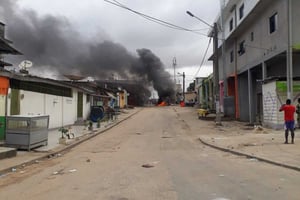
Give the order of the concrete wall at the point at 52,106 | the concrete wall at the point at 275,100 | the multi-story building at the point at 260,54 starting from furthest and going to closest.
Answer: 1. the concrete wall at the point at 275,100
2. the multi-story building at the point at 260,54
3. the concrete wall at the point at 52,106

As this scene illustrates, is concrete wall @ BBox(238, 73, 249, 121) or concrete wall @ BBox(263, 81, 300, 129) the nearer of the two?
concrete wall @ BBox(263, 81, 300, 129)

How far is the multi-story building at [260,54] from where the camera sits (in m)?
22.9

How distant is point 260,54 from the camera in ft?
92.9

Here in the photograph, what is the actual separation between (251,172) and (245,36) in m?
24.4

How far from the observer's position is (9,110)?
19438 millimetres

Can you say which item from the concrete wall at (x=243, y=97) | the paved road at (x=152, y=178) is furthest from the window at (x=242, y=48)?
the paved road at (x=152, y=178)

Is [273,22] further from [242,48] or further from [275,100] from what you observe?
[242,48]

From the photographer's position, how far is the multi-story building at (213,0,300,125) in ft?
75.1

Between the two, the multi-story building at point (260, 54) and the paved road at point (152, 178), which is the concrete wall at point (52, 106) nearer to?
the paved road at point (152, 178)

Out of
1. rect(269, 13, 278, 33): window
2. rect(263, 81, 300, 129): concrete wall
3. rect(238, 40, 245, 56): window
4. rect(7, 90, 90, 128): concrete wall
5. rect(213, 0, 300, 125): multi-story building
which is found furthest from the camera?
rect(238, 40, 245, 56): window

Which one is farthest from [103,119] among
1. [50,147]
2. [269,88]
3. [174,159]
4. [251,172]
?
[251,172]

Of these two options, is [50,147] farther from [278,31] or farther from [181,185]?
[278,31]

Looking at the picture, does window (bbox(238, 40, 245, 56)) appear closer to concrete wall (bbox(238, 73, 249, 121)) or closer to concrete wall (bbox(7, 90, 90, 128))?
concrete wall (bbox(238, 73, 249, 121))

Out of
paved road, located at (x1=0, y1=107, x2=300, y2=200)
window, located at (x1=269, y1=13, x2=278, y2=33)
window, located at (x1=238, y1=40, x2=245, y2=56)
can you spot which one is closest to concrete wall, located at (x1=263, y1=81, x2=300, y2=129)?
window, located at (x1=269, y1=13, x2=278, y2=33)
